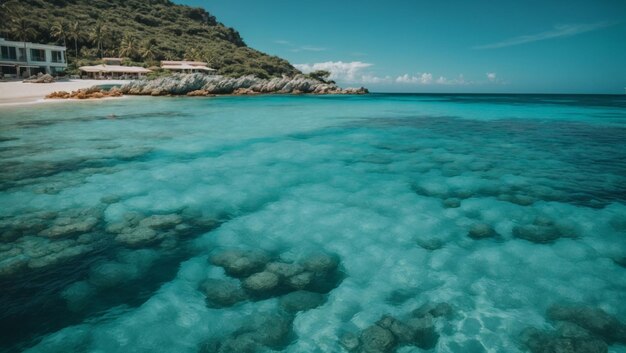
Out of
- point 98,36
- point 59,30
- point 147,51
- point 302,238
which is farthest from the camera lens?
point 147,51

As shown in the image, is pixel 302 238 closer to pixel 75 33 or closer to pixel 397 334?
pixel 397 334

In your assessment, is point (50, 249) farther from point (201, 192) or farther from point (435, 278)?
point (435, 278)

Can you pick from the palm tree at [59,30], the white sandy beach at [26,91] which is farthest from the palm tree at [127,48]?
the white sandy beach at [26,91]

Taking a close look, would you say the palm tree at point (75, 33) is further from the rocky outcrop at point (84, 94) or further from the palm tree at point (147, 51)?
the rocky outcrop at point (84, 94)

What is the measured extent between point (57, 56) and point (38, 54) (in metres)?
2.77

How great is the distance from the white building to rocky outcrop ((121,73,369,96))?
746 inches

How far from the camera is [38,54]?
54.2m

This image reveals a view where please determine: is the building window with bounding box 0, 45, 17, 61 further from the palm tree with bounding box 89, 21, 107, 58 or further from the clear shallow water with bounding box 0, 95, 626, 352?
the clear shallow water with bounding box 0, 95, 626, 352

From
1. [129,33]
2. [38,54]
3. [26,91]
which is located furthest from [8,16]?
[26,91]

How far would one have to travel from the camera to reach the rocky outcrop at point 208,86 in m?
45.9

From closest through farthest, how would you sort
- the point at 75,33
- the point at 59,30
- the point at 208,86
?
the point at 208,86 < the point at 59,30 < the point at 75,33

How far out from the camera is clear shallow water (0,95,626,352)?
4.34 meters

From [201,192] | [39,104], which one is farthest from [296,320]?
[39,104]

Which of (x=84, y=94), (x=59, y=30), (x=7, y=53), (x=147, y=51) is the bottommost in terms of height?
(x=84, y=94)
